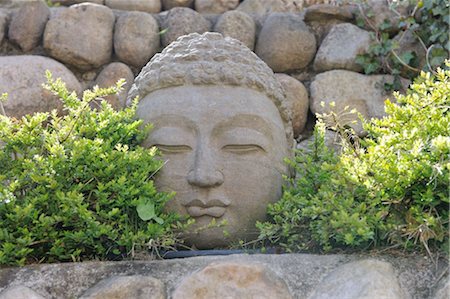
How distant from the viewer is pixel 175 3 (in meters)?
4.98

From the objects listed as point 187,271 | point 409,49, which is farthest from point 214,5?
point 187,271

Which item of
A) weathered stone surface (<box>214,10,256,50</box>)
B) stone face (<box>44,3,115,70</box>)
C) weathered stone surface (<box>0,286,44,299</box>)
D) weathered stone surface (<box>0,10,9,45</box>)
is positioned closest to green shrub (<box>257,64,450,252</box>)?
weathered stone surface (<box>0,286,44,299</box>)

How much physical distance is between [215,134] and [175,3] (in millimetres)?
2401

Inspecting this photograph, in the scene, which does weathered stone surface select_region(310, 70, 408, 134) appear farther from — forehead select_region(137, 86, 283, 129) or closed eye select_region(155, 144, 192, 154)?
closed eye select_region(155, 144, 192, 154)

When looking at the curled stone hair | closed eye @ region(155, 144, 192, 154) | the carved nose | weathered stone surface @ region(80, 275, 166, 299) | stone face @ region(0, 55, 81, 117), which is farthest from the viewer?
stone face @ region(0, 55, 81, 117)

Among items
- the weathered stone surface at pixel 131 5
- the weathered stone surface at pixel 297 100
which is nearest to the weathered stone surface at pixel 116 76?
the weathered stone surface at pixel 131 5

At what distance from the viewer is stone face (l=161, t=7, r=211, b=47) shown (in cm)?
451

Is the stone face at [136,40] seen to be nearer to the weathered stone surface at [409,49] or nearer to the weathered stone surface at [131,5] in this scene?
the weathered stone surface at [131,5]

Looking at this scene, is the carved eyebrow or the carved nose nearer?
the carved nose

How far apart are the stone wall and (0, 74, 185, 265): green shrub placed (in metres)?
1.75

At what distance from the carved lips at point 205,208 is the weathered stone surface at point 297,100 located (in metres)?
1.77

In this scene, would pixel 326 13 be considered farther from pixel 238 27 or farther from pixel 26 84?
pixel 26 84

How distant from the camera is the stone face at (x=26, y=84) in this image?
4.19m

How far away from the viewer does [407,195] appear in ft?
7.64
